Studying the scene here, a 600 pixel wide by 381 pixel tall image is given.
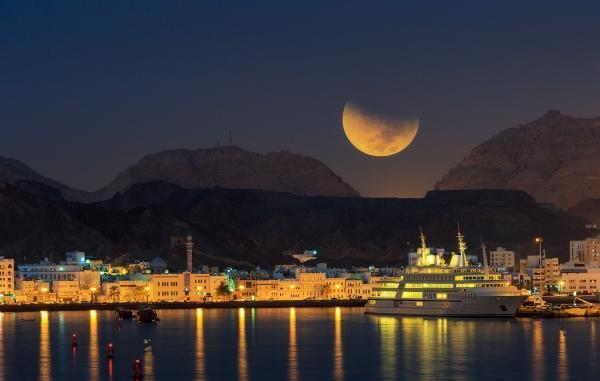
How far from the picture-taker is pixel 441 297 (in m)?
131

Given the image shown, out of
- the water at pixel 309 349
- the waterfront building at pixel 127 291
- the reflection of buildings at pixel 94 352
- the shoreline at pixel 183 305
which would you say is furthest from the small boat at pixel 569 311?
the waterfront building at pixel 127 291

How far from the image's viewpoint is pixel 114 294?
182m

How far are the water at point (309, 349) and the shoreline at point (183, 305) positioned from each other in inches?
1279

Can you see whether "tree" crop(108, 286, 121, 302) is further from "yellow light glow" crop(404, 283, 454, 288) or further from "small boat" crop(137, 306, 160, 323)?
"yellow light glow" crop(404, 283, 454, 288)

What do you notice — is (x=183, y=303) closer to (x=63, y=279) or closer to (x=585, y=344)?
(x=63, y=279)

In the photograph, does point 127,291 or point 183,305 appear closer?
point 183,305

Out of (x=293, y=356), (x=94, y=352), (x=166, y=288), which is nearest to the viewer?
(x=293, y=356)

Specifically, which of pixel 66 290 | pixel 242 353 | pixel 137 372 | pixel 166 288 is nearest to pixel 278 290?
pixel 166 288

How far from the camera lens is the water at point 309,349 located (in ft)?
258

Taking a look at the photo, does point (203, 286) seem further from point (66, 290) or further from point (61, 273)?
point (61, 273)

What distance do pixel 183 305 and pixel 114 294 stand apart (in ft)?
38.7

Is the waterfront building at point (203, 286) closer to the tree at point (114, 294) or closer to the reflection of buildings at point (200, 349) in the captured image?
the tree at point (114, 294)

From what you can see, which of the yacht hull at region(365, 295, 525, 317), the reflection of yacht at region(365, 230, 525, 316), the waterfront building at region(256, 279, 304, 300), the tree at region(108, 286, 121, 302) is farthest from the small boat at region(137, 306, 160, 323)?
the waterfront building at region(256, 279, 304, 300)

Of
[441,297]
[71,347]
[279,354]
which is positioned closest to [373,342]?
[279,354]
